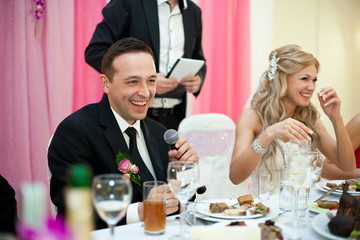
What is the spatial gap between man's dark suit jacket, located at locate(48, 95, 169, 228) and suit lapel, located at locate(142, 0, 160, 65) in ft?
3.28

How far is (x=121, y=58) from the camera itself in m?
1.94

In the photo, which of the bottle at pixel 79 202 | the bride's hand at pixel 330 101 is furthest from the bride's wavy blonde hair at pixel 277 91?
the bottle at pixel 79 202

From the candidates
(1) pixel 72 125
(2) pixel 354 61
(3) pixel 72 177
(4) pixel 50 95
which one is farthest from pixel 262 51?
(3) pixel 72 177

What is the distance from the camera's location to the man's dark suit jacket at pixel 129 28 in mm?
2721

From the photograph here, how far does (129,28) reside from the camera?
2867 millimetres

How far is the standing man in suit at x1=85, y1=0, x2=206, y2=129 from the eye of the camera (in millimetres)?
2740

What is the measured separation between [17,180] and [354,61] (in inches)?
203

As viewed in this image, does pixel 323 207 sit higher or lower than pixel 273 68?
lower

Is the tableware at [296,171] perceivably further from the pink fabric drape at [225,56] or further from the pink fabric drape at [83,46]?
the pink fabric drape at [225,56]

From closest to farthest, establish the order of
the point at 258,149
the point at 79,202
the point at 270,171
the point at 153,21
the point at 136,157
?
1. the point at 79,202
2. the point at 136,157
3. the point at 258,149
4. the point at 270,171
5. the point at 153,21

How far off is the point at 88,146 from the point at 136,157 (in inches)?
9.6

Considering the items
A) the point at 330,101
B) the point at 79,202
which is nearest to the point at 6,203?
the point at 79,202

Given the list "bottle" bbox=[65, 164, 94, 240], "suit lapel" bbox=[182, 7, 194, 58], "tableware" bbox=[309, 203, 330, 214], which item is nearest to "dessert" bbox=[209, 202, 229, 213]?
"tableware" bbox=[309, 203, 330, 214]

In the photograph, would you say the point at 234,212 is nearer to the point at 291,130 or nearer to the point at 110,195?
the point at 110,195
